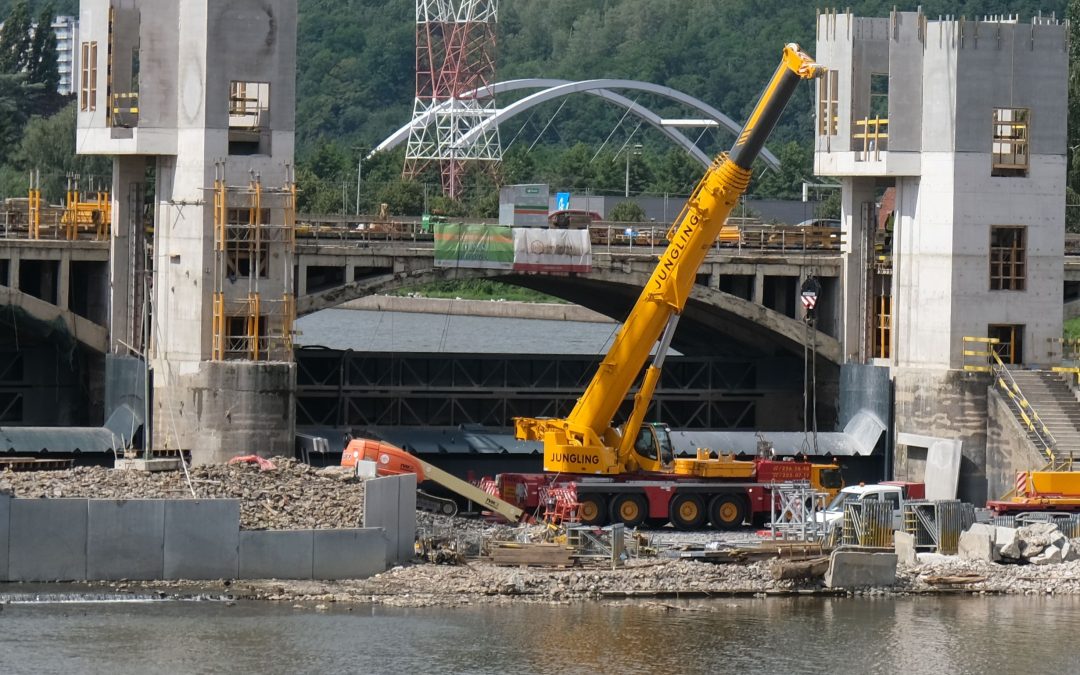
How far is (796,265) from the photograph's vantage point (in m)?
78.4

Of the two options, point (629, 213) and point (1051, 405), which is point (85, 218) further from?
point (629, 213)

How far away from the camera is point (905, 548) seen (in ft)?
195

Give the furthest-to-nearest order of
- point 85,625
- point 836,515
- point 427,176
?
point 427,176, point 836,515, point 85,625

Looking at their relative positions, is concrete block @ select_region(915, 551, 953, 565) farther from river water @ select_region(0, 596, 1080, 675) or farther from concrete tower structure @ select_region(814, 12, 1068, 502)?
concrete tower structure @ select_region(814, 12, 1068, 502)

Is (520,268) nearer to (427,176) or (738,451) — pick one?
(738,451)

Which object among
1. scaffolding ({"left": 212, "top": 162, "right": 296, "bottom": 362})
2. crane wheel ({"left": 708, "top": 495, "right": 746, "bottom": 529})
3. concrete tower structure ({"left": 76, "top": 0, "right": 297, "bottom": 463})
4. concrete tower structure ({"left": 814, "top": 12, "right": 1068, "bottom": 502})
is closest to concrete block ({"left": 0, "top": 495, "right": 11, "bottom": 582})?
concrete tower structure ({"left": 76, "top": 0, "right": 297, "bottom": 463})

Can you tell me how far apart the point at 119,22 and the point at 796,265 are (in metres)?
23.7

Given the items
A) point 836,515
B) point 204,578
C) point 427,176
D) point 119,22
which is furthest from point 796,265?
point 427,176

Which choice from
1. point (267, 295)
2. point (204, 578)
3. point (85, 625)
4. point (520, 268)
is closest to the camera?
point (85, 625)

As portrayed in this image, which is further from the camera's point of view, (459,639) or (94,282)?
(94,282)

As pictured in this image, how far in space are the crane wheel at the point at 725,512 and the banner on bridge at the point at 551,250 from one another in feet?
40.7

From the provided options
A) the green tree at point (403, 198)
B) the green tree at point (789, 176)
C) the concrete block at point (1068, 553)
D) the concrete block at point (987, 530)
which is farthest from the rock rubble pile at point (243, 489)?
the green tree at point (789, 176)

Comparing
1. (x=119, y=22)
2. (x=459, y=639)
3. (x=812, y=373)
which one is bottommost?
(x=459, y=639)

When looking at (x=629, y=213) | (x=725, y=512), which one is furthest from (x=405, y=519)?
(x=629, y=213)
